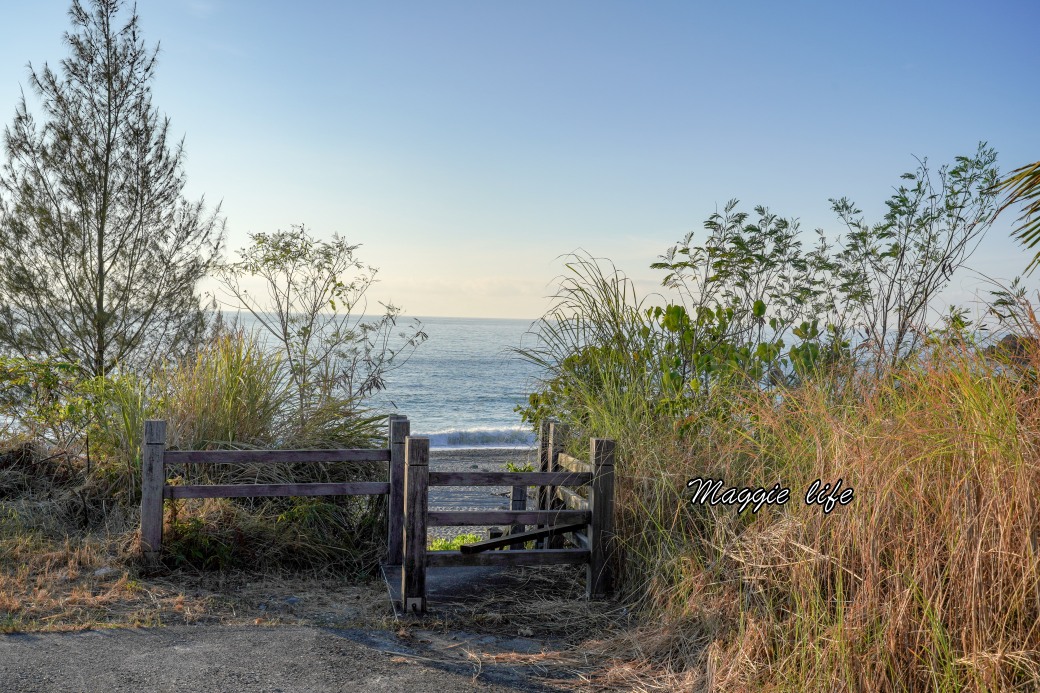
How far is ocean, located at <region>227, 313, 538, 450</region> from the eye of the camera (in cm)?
2647

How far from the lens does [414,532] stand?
201 inches

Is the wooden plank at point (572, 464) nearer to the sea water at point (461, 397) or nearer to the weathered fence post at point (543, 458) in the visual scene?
the weathered fence post at point (543, 458)

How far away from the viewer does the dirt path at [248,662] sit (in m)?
3.99

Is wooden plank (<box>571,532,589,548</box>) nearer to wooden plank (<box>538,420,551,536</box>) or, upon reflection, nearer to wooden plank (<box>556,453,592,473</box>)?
wooden plank (<box>556,453,592,473</box>)

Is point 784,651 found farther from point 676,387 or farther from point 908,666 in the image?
point 676,387

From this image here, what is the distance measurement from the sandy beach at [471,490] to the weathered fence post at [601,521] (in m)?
1.79

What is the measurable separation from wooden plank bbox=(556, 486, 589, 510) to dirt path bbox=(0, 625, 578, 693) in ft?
3.97

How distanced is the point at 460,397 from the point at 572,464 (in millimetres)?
31453

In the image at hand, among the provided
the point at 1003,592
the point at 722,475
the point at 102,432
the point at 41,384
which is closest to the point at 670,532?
the point at 722,475

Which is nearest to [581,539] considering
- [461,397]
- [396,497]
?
[396,497]

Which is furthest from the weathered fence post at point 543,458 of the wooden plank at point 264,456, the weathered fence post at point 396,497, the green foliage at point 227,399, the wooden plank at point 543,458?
the green foliage at point 227,399

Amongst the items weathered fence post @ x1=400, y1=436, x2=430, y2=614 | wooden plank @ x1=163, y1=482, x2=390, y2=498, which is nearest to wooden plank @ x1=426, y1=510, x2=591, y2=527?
weathered fence post @ x1=400, y1=436, x2=430, y2=614

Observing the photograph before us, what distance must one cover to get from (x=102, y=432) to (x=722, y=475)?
570 cm

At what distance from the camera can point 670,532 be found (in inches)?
197
